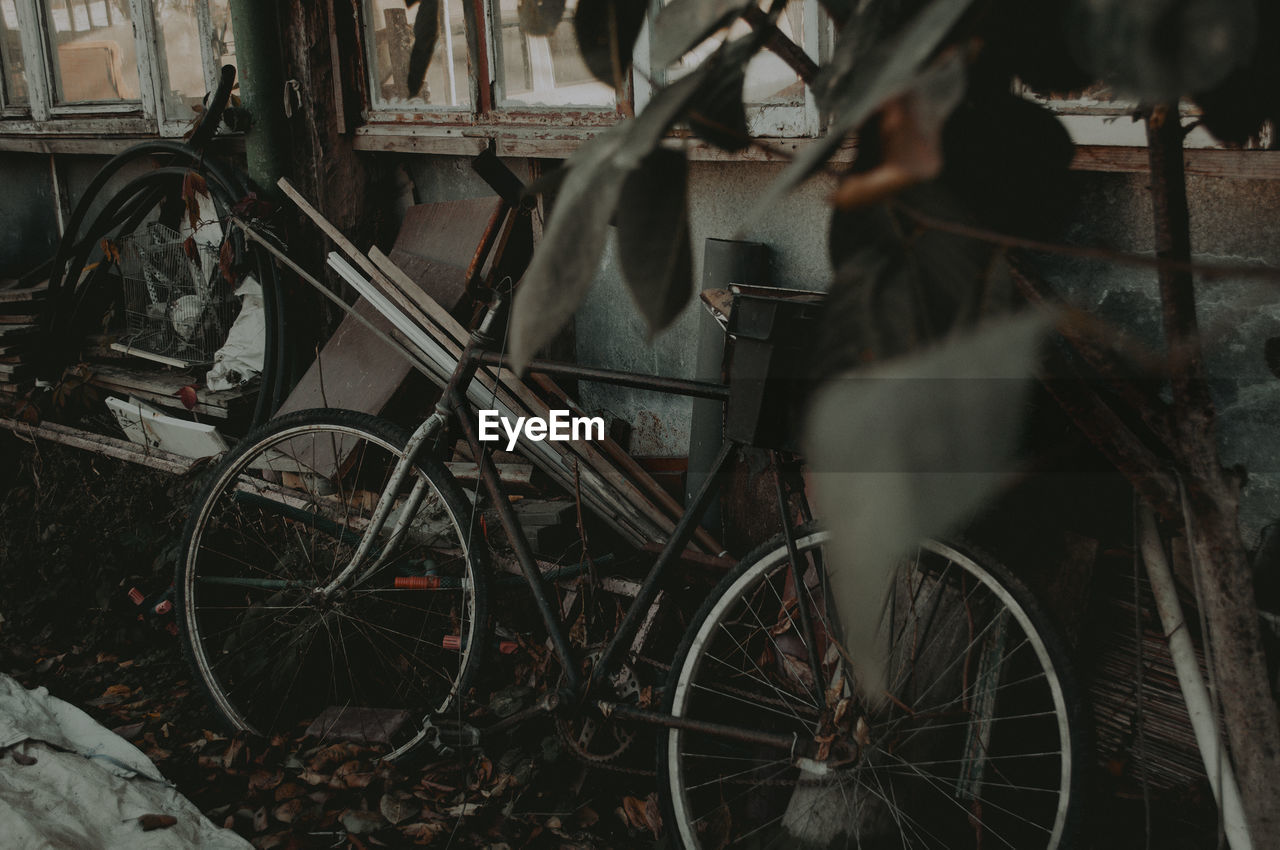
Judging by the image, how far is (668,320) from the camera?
60cm

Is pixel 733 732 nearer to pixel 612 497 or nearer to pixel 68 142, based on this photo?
pixel 612 497

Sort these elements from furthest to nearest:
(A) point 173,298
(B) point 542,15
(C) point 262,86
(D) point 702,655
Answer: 1. (A) point 173,298
2. (C) point 262,86
3. (D) point 702,655
4. (B) point 542,15

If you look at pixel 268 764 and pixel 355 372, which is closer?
pixel 268 764

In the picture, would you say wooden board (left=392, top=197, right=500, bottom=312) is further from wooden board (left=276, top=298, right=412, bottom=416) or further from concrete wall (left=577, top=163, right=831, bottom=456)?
concrete wall (left=577, top=163, right=831, bottom=456)

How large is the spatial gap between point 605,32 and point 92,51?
6.02 m

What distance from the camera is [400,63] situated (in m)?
3.98

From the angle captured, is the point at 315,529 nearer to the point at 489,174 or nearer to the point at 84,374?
the point at 489,174

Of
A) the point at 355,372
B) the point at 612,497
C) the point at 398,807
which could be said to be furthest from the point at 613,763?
the point at 355,372

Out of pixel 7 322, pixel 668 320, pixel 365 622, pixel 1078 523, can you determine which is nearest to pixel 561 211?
pixel 668 320

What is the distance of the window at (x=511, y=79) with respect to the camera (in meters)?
2.91

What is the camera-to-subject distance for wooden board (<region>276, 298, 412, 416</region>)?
3.56 meters

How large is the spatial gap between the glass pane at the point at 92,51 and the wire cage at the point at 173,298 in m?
1.07

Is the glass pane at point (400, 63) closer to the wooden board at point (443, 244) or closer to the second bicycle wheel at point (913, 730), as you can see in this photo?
the wooden board at point (443, 244)

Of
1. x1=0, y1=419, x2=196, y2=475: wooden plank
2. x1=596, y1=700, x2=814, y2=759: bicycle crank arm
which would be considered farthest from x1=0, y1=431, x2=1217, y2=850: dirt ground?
x1=596, y1=700, x2=814, y2=759: bicycle crank arm
